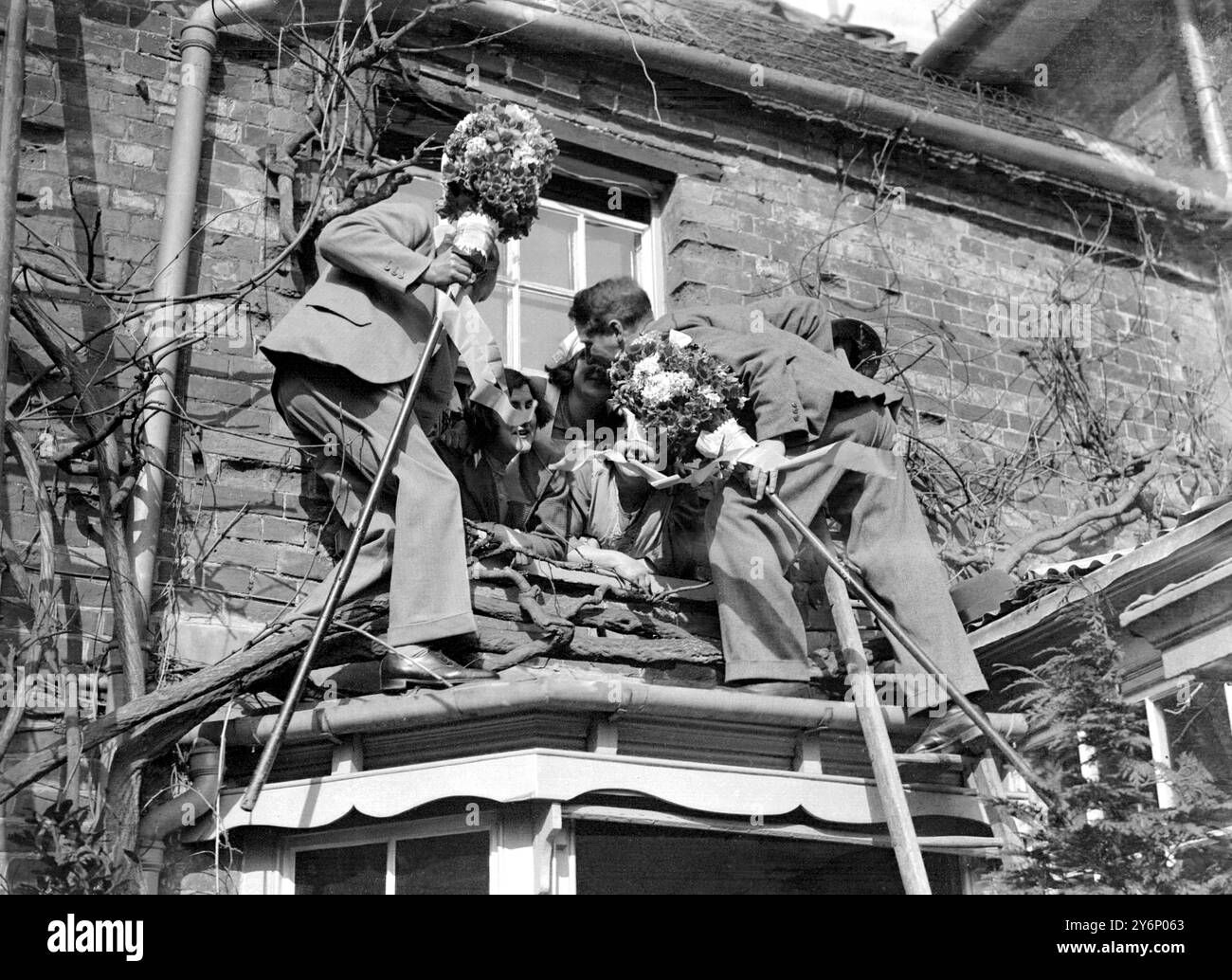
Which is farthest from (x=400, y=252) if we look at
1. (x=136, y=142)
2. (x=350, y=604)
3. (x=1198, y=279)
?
(x=1198, y=279)

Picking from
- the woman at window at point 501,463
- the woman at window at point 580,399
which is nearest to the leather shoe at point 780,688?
the woman at window at point 501,463

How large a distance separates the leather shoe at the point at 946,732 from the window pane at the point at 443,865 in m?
1.48

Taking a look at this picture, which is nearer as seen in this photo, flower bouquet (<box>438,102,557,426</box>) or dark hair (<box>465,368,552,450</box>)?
flower bouquet (<box>438,102,557,426</box>)

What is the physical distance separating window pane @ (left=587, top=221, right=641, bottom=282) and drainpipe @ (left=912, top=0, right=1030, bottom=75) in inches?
97.5

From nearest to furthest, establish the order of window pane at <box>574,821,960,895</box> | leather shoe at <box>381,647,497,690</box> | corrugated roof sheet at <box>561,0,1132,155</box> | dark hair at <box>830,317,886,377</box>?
leather shoe at <box>381,647,497,690</box>, window pane at <box>574,821,960,895</box>, dark hair at <box>830,317,886,377</box>, corrugated roof sheet at <box>561,0,1132,155</box>

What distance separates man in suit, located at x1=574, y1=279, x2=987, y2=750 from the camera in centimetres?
523

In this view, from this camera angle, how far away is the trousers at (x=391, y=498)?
16.1ft

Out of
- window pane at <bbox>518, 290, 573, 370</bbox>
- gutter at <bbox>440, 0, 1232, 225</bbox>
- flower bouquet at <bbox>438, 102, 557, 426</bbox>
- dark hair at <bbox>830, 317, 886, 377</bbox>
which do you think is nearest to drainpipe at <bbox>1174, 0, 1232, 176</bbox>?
gutter at <bbox>440, 0, 1232, 225</bbox>

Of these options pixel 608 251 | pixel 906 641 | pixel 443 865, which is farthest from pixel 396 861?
pixel 608 251

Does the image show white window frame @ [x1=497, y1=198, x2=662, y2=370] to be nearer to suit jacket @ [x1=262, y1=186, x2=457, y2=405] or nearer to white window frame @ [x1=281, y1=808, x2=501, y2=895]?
suit jacket @ [x1=262, y1=186, x2=457, y2=405]

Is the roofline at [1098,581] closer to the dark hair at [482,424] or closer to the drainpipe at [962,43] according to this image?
the dark hair at [482,424]

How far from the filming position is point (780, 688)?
5.15m

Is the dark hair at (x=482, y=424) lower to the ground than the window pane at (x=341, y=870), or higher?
higher

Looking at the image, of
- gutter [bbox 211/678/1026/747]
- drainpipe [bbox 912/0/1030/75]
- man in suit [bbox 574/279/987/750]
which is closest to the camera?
gutter [bbox 211/678/1026/747]
